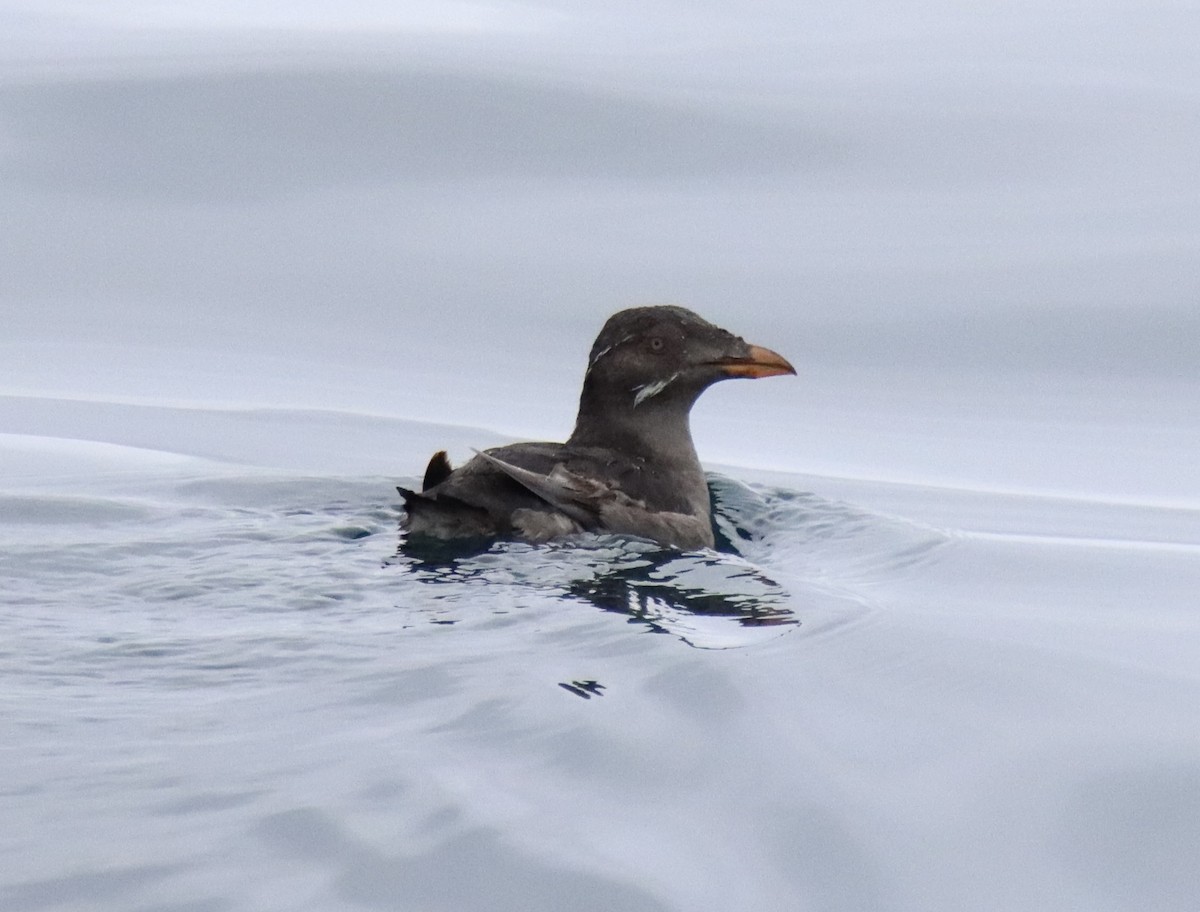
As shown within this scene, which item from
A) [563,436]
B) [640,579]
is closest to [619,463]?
[640,579]

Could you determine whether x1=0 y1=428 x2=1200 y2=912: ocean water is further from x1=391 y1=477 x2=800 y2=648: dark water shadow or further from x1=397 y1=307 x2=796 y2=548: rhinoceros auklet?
x1=397 y1=307 x2=796 y2=548: rhinoceros auklet

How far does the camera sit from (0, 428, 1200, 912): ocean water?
3.71 meters

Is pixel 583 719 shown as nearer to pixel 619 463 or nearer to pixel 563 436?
pixel 619 463

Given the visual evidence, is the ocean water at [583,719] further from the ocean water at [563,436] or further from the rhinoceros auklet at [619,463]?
the rhinoceros auklet at [619,463]

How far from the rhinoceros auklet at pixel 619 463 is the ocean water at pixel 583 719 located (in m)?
0.18

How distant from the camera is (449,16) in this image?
41.3ft

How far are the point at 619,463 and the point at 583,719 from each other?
2.72m

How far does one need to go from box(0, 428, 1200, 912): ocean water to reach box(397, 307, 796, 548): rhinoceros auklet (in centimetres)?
18

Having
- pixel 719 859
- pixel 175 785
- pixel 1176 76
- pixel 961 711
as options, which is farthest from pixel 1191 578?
pixel 1176 76

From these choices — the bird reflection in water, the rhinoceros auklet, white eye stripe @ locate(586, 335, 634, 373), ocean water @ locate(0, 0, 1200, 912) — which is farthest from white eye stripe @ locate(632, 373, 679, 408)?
the bird reflection in water

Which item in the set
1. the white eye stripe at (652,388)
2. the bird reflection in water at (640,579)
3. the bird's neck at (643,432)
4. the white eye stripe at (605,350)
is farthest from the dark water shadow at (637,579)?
the white eye stripe at (605,350)

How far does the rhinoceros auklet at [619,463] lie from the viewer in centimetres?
673

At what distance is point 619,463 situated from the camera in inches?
285

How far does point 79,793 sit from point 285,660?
4.04 feet
